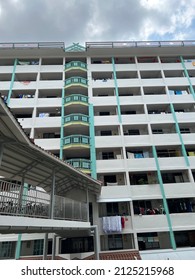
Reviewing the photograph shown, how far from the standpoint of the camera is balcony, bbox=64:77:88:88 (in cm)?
2327

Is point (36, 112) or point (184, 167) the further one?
point (36, 112)

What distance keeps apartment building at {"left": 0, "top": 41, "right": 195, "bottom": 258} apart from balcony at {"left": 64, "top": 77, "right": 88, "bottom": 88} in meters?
0.12

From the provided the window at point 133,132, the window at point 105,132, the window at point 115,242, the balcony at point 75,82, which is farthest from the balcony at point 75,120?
the window at point 115,242

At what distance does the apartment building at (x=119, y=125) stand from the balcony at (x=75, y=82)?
0.12 meters

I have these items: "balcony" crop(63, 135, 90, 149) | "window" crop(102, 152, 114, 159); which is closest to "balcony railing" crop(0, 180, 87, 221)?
"balcony" crop(63, 135, 90, 149)

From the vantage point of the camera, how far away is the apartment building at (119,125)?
56.1 ft

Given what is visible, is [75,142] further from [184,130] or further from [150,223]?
[184,130]

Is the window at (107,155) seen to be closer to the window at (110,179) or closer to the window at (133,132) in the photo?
the window at (110,179)

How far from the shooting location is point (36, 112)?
22094mm

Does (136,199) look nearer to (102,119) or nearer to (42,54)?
(102,119)

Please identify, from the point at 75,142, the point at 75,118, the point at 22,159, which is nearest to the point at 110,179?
the point at 75,142
